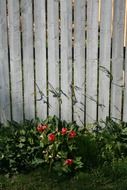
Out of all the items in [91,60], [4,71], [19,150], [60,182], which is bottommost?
[60,182]

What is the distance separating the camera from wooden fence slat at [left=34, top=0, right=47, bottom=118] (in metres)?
5.32

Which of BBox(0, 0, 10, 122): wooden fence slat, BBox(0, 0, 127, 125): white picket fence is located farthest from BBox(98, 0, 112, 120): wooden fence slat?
BBox(0, 0, 10, 122): wooden fence slat

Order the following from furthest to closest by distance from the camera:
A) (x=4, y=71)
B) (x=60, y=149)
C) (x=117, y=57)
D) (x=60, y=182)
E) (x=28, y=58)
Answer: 1. (x=4, y=71)
2. (x=28, y=58)
3. (x=117, y=57)
4. (x=60, y=149)
5. (x=60, y=182)

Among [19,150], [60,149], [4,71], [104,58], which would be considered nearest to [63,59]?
[104,58]

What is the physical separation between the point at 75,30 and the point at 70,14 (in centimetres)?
17

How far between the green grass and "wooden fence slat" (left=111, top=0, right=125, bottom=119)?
831 mm

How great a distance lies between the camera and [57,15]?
5297 millimetres

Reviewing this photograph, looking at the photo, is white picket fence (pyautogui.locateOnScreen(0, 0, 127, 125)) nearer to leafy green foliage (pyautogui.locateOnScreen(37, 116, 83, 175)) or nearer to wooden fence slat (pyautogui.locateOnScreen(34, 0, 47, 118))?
wooden fence slat (pyautogui.locateOnScreen(34, 0, 47, 118))

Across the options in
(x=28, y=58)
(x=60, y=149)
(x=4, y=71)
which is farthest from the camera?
(x=4, y=71)

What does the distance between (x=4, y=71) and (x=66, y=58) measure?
0.70 meters

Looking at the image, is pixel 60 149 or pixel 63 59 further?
pixel 63 59

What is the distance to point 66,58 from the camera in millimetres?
5422

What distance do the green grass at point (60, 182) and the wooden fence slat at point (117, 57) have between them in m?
0.83

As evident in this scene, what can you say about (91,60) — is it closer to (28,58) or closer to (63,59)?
(63,59)
